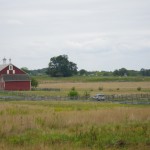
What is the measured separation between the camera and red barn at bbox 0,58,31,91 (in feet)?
257

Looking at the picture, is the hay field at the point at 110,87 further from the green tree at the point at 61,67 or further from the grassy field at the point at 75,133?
the grassy field at the point at 75,133

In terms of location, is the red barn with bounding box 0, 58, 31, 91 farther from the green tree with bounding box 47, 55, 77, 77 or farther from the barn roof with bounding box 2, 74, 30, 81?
the green tree with bounding box 47, 55, 77, 77

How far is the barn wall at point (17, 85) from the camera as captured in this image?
7838 centimetres

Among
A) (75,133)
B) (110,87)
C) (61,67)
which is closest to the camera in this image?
(75,133)

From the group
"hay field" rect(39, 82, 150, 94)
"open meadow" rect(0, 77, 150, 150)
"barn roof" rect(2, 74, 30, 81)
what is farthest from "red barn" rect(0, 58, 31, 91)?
"open meadow" rect(0, 77, 150, 150)

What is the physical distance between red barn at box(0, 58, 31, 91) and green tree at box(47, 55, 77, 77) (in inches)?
2265

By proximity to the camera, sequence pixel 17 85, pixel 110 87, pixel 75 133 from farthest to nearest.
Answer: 1. pixel 110 87
2. pixel 17 85
3. pixel 75 133

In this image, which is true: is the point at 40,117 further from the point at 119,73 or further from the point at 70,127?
the point at 119,73

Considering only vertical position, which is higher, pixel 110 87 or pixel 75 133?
pixel 110 87

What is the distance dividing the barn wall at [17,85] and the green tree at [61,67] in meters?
59.6

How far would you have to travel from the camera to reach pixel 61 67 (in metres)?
141

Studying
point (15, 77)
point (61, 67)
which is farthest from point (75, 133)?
point (61, 67)

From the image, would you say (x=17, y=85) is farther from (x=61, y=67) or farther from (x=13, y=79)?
(x=61, y=67)

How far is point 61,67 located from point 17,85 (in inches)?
2454
